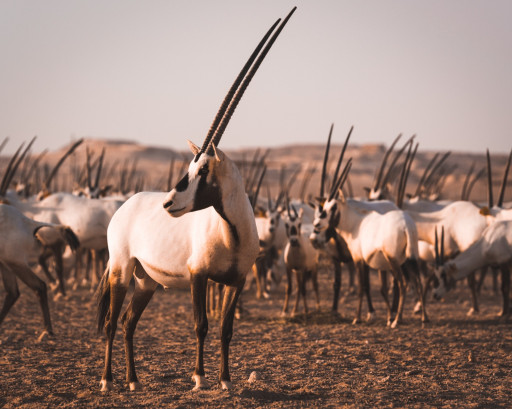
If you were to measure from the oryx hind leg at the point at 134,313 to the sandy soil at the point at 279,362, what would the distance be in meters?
0.14

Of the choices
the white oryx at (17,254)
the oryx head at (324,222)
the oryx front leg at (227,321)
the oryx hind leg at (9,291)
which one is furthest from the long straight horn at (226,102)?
the oryx head at (324,222)

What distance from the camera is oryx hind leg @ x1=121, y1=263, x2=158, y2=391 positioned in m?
5.97

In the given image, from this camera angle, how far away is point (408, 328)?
1018 cm

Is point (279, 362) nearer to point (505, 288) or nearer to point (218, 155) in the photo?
point (218, 155)

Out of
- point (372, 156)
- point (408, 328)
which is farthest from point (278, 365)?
point (372, 156)

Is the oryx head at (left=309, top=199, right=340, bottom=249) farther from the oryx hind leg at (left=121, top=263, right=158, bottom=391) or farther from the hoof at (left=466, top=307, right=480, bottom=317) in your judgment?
the oryx hind leg at (left=121, top=263, right=158, bottom=391)

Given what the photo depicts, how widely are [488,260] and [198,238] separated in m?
7.42

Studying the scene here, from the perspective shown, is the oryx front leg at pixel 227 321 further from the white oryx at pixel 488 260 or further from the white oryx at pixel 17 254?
the white oryx at pixel 488 260

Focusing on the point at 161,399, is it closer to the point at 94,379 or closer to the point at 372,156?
the point at 94,379

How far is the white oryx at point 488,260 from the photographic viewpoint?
1125 centimetres

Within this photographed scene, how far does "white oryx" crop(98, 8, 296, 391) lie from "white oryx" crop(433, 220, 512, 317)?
22.5 ft

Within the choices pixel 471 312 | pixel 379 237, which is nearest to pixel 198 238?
pixel 379 237

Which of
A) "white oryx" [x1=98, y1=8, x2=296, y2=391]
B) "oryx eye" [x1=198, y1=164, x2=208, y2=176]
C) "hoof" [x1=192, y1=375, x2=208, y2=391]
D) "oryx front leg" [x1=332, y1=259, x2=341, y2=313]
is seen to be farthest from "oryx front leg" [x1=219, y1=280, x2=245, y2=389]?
"oryx front leg" [x1=332, y1=259, x2=341, y2=313]

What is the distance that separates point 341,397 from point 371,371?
1.25 m
